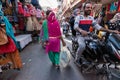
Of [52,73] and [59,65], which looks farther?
[59,65]

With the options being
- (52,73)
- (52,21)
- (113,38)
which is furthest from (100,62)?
(52,21)

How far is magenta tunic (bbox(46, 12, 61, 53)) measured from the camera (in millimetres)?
5461

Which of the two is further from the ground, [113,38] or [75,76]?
[113,38]

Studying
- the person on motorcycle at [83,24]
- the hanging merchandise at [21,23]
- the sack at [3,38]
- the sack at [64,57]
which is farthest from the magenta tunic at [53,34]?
the hanging merchandise at [21,23]

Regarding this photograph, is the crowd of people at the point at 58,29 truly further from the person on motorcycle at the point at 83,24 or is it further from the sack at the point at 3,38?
the sack at the point at 3,38

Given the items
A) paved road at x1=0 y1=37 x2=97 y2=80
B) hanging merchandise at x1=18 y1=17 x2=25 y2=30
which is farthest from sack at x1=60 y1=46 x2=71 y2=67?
hanging merchandise at x1=18 y1=17 x2=25 y2=30

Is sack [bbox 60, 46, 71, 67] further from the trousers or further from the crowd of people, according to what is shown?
the trousers

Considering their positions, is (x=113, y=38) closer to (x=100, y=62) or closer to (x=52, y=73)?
(x=100, y=62)

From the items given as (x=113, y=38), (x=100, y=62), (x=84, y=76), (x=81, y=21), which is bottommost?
(x=84, y=76)

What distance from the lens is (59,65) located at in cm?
579

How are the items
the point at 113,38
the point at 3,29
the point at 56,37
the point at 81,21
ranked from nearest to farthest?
the point at 113,38, the point at 3,29, the point at 81,21, the point at 56,37

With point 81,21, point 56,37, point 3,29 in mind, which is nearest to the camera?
point 3,29

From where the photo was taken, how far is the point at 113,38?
13.9 feet

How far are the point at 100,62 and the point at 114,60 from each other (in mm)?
711
